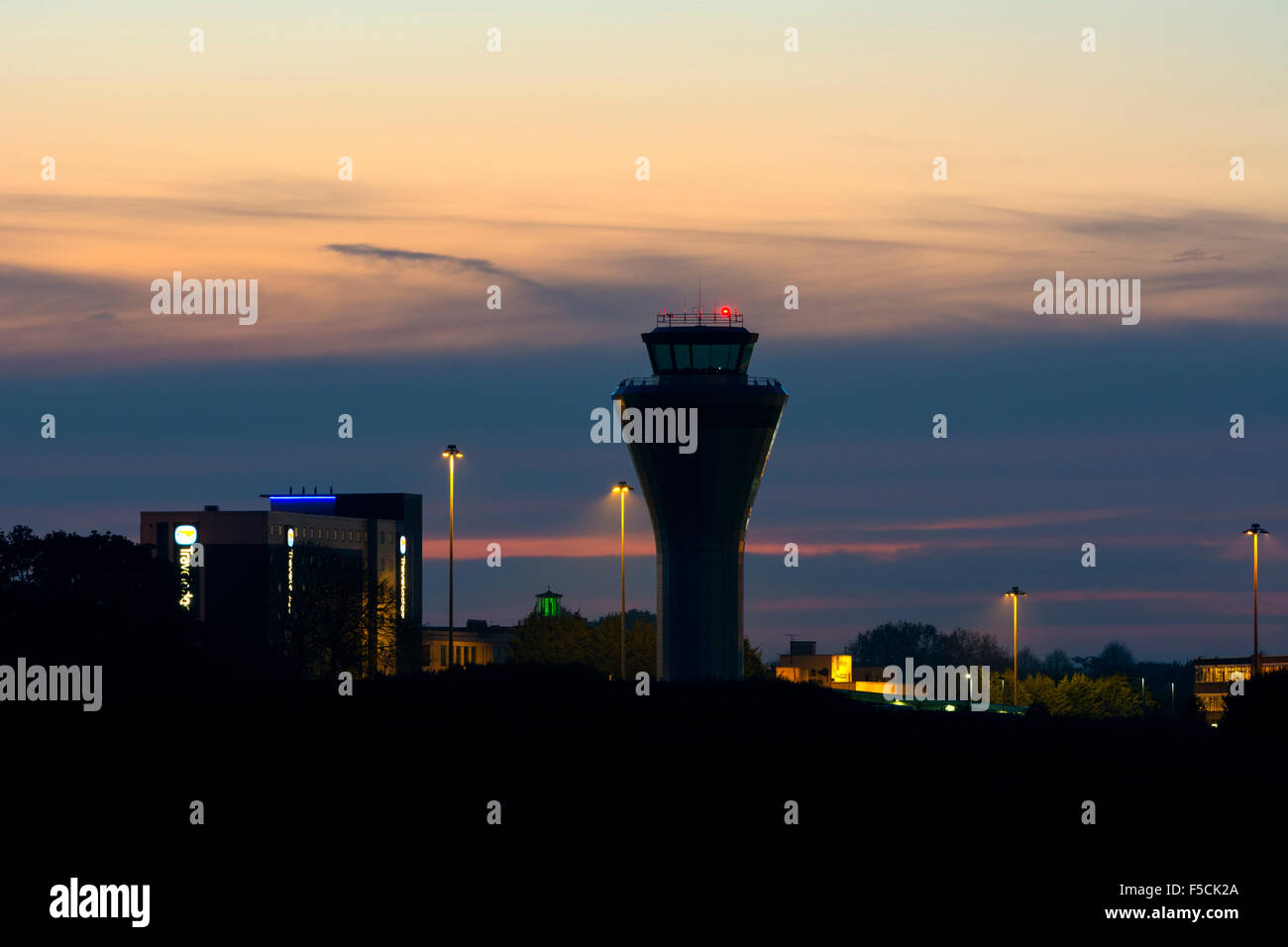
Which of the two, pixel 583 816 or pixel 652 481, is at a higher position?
pixel 652 481

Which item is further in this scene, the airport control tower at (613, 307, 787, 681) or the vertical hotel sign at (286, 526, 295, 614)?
the vertical hotel sign at (286, 526, 295, 614)

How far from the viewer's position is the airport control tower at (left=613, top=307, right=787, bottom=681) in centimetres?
13425

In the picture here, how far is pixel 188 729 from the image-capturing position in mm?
59812

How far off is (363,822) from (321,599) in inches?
3367

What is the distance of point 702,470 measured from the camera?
134m

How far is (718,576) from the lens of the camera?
136625 mm

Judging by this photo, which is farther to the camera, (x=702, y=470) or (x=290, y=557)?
A: (x=290, y=557)

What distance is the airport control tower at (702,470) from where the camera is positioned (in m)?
134

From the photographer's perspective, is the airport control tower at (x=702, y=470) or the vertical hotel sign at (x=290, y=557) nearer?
the airport control tower at (x=702, y=470)
